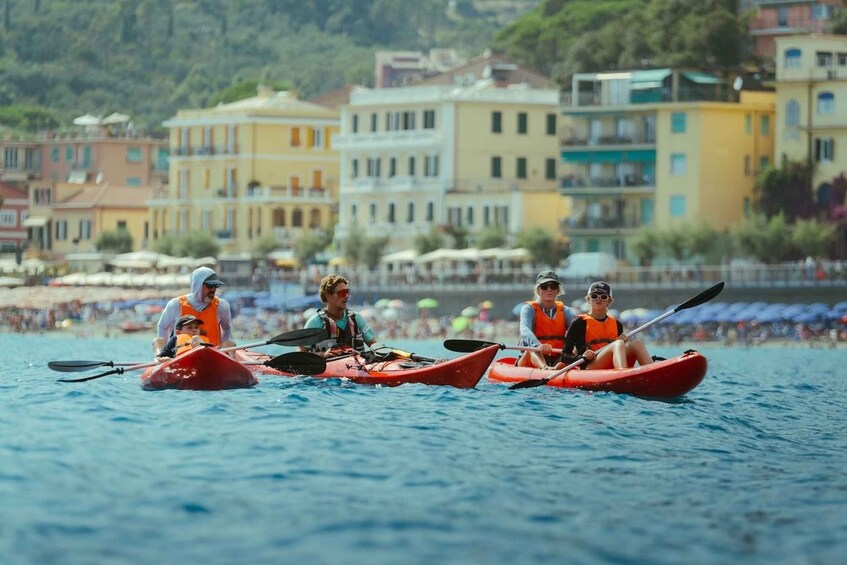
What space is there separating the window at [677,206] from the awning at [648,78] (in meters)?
4.73

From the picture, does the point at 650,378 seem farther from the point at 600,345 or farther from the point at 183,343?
the point at 183,343

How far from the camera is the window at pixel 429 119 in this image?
95.7 m

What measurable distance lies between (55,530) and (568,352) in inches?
454

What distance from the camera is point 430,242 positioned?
8956cm

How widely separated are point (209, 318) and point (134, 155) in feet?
337

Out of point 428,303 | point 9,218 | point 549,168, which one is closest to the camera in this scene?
point 428,303

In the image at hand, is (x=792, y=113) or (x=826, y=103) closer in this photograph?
(x=826, y=103)

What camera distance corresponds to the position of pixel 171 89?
186750 mm

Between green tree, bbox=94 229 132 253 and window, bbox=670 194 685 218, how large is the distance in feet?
119

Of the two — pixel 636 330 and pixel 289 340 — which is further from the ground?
pixel 636 330

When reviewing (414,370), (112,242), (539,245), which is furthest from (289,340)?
(112,242)

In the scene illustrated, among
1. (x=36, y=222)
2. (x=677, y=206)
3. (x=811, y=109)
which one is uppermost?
(x=811, y=109)

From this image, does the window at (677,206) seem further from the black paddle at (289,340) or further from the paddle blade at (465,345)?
the black paddle at (289,340)

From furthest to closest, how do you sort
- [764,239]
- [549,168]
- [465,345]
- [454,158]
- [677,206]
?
[549,168]
[454,158]
[677,206]
[764,239]
[465,345]
